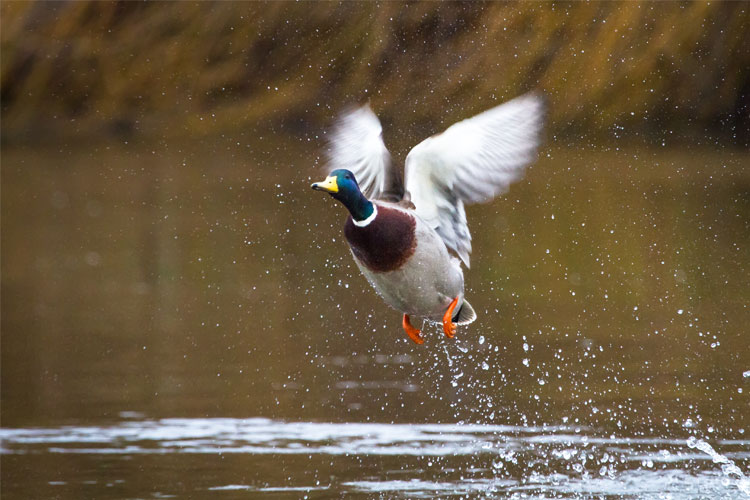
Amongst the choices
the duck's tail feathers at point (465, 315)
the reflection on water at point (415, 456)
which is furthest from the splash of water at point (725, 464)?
the duck's tail feathers at point (465, 315)

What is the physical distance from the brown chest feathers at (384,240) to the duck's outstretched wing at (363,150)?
0.63m

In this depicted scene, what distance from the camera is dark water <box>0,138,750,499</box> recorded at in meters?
7.30

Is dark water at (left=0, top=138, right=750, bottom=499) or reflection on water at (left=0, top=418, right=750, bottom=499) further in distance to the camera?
dark water at (left=0, top=138, right=750, bottom=499)

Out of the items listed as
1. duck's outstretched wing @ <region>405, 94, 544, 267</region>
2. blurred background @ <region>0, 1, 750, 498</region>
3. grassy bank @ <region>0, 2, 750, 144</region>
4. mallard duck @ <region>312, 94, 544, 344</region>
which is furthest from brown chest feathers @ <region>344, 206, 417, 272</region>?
grassy bank @ <region>0, 2, 750, 144</region>

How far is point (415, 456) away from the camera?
24.6 feet

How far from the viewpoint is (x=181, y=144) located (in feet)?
163

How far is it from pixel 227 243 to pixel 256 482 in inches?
432

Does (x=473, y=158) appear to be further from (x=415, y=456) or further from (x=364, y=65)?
(x=364, y=65)

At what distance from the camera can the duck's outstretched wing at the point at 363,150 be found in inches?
275

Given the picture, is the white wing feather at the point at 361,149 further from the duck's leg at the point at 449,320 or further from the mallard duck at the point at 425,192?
the duck's leg at the point at 449,320

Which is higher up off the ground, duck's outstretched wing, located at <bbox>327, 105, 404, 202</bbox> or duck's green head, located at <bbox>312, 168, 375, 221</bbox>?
duck's outstretched wing, located at <bbox>327, 105, 404, 202</bbox>

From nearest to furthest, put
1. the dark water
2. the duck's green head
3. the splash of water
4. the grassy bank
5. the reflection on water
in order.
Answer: the duck's green head, the splash of water, the reflection on water, the dark water, the grassy bank

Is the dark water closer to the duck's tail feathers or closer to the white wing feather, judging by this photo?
the duck's tail feathers

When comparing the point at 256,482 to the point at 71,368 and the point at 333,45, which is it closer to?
the point at 71,368
